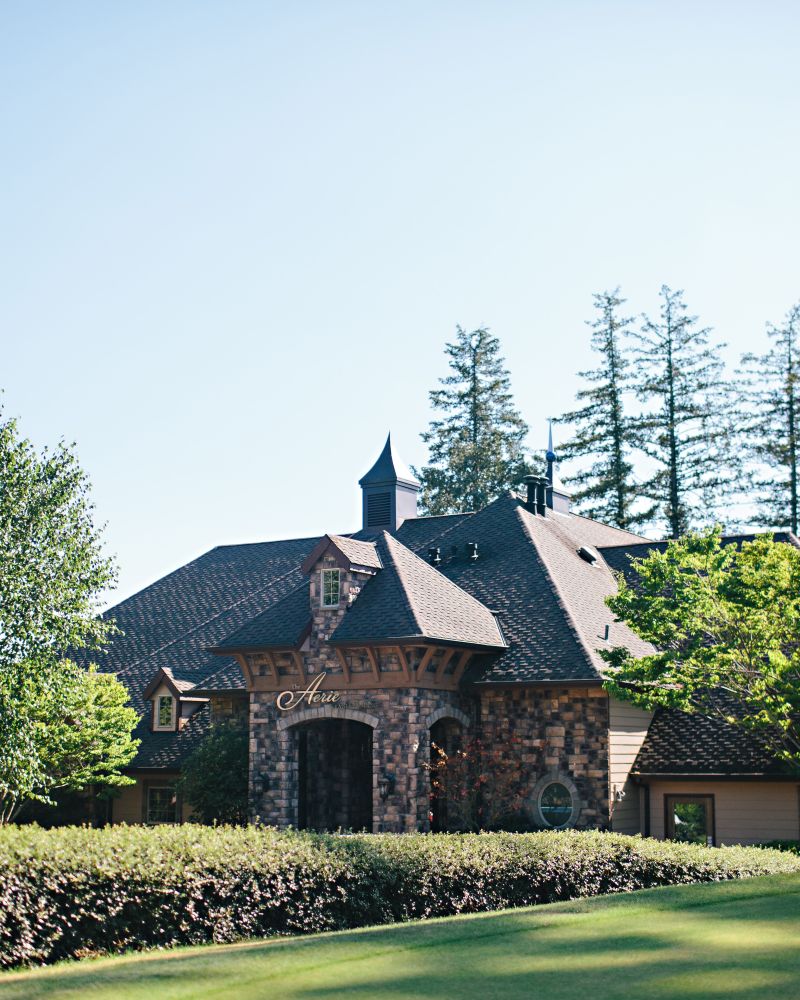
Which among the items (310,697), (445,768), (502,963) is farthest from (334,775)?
(502,963)

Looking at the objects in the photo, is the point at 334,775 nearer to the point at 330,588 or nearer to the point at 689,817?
the point at 330,588

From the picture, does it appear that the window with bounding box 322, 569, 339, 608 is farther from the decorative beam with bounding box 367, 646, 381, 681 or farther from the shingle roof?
the shingle roof

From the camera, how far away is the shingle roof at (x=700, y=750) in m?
22.8

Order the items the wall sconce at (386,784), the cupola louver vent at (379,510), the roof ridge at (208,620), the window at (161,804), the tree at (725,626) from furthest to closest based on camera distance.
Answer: the cupola louver vent at (379,510) → the roof ridge at (208,620) → the window at (161,804) → the wall sconce at (386,784) → the tree at (725,626)

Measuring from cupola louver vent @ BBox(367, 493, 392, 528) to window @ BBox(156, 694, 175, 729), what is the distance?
7.45m

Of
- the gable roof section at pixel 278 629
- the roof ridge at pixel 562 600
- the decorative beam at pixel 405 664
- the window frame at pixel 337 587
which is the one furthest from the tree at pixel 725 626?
the gable roof section at pixel 278 629

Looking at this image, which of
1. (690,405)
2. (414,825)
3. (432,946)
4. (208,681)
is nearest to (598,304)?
(690,405)

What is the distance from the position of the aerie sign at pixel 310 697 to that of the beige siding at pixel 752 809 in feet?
23.3

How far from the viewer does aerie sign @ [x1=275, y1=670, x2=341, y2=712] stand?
24188 mm

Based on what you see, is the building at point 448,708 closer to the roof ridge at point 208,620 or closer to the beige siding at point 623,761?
the beige siding at point 623,761

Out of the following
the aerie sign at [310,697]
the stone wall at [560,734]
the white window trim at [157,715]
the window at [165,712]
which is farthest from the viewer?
the window at [165,712]

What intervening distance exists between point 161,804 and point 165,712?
2204mm

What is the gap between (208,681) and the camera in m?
27.9

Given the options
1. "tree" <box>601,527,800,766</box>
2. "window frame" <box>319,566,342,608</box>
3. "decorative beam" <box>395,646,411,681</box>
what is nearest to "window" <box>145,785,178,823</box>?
"window frame" <box>319,566,342,608</box>
